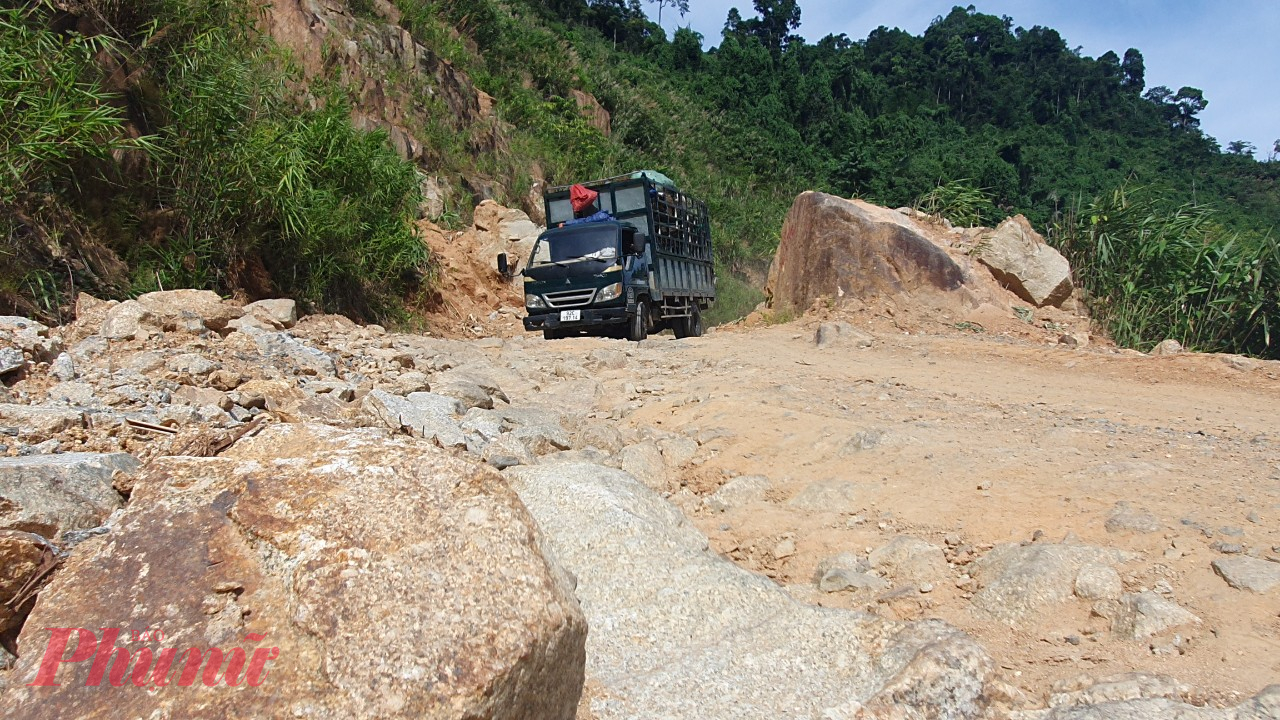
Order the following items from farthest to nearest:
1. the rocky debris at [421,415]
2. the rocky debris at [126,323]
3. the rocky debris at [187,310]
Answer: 1. the rocky debris at [187,310]
2. the rocky debris at [126,323]
3. the rocky debris at [421,415]

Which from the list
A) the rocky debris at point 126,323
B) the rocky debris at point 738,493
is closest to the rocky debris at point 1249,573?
the rocky debris at point 738,493

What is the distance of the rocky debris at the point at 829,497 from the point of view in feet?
14.9

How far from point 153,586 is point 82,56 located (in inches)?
325

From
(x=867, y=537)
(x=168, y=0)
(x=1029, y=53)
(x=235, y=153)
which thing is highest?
(x=1029, y=53)

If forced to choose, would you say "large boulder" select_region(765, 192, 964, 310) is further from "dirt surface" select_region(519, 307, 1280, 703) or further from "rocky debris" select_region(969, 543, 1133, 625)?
"rocky debris" select_region(969, 543, 1133, 625)

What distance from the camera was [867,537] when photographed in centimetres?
418

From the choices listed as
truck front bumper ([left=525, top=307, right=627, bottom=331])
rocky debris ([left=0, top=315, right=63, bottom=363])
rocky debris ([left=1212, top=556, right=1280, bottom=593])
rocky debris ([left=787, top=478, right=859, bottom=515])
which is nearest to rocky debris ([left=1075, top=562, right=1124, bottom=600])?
rocky debris ([left=1212, top=556, right=1280, bottom=593])

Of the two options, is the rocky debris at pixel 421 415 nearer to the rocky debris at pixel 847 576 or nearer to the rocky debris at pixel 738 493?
the rocky debris at pixel 738 493

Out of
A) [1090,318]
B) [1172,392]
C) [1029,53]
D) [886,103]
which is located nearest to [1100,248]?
[1090,318]

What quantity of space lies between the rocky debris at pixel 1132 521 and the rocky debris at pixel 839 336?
236 inches

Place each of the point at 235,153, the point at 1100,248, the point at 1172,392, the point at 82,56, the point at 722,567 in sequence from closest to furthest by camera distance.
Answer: the point at 722,567, the point at 1172,392, the point at 82,56, the point at 235,153, the point at 1100,248

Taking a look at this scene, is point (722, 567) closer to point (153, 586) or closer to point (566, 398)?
point (153, 586)

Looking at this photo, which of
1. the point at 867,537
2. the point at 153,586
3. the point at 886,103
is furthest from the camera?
the point at 886,103

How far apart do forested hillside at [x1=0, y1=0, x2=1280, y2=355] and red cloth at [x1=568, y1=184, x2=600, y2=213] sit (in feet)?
8.39
